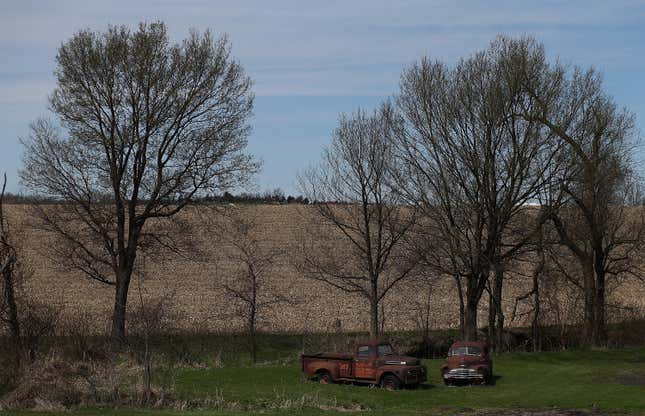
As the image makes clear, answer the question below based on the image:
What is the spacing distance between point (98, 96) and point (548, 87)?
21767 millimetres

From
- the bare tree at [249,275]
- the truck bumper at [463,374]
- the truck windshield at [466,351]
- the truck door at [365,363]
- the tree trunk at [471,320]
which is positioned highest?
→ the bare tree at [249,275]

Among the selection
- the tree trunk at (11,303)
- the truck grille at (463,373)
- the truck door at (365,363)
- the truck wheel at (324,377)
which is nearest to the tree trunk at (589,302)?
the truck grille at (463,373)

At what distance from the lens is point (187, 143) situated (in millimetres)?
40750

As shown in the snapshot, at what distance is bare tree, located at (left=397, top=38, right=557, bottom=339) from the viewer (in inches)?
1564

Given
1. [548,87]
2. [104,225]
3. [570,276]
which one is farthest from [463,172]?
[104,225]

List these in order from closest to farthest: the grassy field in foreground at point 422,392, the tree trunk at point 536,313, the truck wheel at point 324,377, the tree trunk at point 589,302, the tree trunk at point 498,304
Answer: the grassy field in foreground at point 422,392 < the truck wheel at point 324,377 < the tree trunk at point 498,304 < the tree trunk at point 536,313 < the tree trunk at point 589,302

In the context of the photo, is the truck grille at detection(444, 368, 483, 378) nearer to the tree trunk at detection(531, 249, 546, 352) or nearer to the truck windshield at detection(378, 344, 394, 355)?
the truck windshield at detection(378, 344, 394, 355)

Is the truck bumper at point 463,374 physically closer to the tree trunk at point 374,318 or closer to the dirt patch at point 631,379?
the dirt patch at point 631,379

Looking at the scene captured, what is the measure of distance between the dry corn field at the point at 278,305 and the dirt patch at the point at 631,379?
11.1 meters

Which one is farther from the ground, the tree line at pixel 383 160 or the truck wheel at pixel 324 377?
the tree line at pixel 383 160

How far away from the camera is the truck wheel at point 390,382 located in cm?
3014

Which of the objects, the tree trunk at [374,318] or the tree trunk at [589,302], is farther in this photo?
the tree trunk at [589,302]

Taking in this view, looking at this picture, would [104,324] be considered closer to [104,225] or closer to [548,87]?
[104,225]

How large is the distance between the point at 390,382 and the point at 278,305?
21.0 meters
